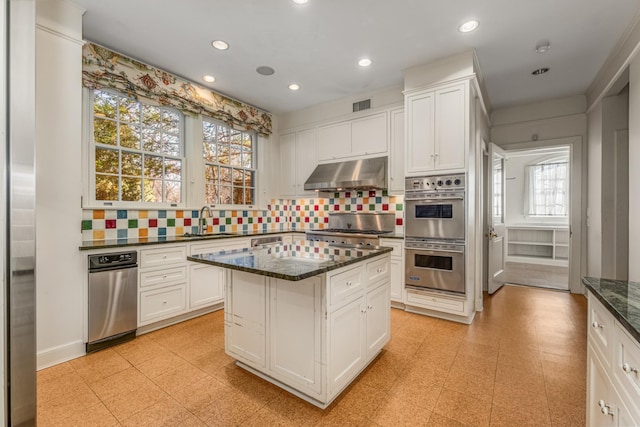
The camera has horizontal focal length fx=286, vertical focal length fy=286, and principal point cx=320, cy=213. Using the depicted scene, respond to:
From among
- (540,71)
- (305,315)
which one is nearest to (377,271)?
(305,315)

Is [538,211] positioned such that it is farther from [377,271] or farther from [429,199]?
[377,271]

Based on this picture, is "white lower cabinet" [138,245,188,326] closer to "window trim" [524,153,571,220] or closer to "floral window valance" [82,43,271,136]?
"floral window valance" [82,43,271,136]

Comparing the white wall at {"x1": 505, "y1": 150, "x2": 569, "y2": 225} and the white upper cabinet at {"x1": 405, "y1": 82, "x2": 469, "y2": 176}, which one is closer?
the white upper cabinet at {"x1": 405, "y1": 82, "x2": 469, "y2": 176}

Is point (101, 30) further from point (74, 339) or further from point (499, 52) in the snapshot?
point (499, 52)

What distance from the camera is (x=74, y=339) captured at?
2.37 m

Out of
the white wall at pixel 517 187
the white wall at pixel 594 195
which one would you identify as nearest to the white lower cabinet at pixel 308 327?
the white wall at pixel 594 195

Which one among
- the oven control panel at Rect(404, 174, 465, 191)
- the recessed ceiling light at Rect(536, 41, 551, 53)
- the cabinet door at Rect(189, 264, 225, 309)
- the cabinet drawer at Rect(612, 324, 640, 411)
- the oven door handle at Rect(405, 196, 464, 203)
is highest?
the recessed ceiling light at Rect(536, 41, 551, 53)

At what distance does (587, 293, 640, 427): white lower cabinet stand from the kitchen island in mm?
1175

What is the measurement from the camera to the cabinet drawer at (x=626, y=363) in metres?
0.87

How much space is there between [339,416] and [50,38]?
3442mm

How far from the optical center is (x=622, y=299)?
1.13 metres

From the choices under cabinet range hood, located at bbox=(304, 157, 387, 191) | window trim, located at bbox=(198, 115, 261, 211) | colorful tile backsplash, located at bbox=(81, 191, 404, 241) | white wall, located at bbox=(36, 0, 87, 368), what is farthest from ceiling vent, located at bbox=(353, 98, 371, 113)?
white wall, located at bbox=(36, 0, 87, 368)

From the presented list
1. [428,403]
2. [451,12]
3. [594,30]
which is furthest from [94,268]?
[594,30]

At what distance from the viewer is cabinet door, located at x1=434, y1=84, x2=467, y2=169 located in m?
3.05
